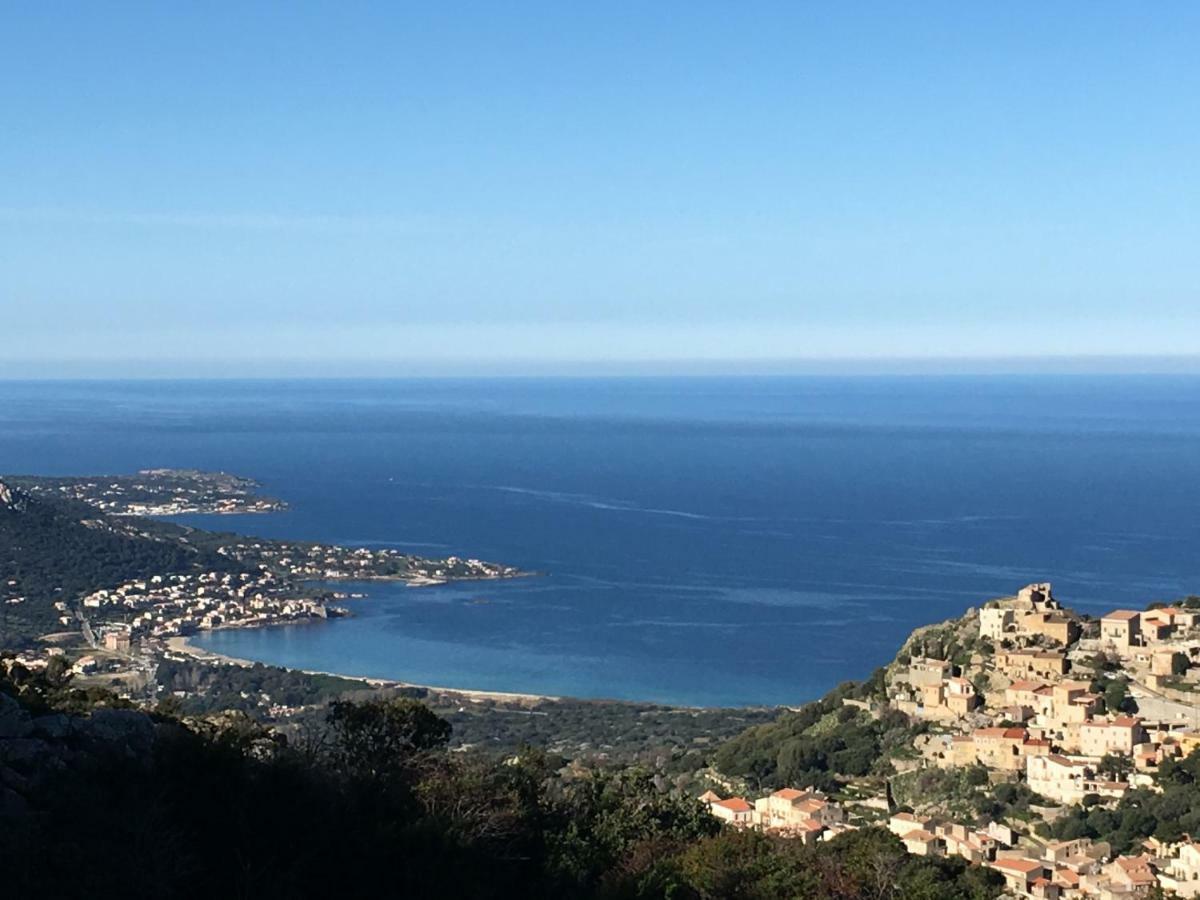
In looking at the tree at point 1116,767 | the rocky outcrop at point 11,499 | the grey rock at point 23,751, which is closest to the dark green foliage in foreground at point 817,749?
the tree at point 1116,767

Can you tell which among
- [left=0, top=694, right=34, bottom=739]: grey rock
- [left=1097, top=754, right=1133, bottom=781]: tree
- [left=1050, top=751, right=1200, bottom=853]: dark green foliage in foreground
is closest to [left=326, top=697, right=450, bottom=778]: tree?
[left=0, top=694, right=34, bottom=739]: grey rock

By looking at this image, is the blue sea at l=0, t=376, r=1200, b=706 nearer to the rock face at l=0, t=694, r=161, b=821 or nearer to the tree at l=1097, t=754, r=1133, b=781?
the tree at l=1097, t=754, r=1133, b=781

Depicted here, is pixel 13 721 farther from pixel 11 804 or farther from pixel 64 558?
pixel 64 558

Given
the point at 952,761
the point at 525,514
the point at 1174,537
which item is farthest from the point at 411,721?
the point at 525,514

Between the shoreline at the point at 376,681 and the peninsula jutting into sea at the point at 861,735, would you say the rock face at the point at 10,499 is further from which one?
the shoreline at the point at 376,681

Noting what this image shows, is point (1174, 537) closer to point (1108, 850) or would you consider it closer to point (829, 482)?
point (829, 482)

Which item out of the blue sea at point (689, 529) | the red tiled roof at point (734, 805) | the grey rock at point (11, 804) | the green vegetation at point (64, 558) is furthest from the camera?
the blue sea at point (689, 529)
